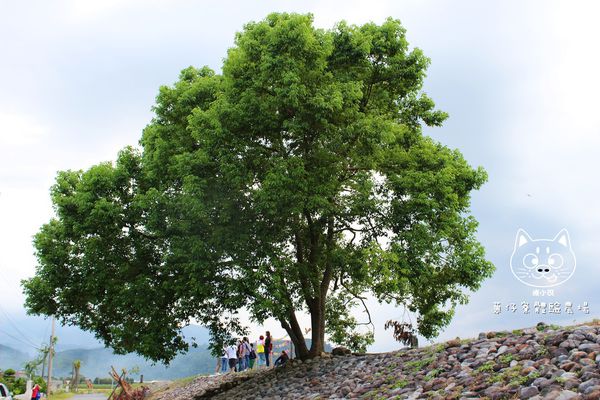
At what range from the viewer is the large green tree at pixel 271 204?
1775 centimetres

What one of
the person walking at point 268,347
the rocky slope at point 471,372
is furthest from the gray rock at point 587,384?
the person walking at point 268,347

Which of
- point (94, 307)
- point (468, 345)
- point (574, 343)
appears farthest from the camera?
point (94, 307)

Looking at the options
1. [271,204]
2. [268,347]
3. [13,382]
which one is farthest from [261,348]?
[13,382]

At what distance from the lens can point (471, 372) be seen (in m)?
12.0

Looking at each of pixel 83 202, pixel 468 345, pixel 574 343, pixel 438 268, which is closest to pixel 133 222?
pixel 83 202

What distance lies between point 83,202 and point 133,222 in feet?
6.10

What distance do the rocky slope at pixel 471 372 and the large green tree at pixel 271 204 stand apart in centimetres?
226

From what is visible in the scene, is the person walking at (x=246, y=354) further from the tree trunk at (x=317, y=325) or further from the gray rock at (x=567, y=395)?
the gray rock at (x=567, y=395)

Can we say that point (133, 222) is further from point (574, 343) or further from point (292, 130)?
point (574, 343)

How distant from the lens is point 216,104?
18.5 m

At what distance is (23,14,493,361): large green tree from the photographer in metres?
17.8

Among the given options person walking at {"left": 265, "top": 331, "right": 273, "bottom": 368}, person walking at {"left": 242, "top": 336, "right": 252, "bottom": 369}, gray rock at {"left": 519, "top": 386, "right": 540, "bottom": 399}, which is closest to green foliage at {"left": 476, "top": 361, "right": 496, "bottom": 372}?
gray rock at {"left": 519, "top": 386, "right": 540, "bottom": 399}

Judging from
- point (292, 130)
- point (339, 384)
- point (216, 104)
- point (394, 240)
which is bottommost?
point (339, 384)

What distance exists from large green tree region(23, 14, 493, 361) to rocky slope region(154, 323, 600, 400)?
226 cm
